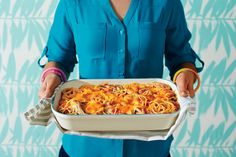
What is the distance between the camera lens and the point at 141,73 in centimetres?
97

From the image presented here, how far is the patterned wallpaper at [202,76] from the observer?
1569mm

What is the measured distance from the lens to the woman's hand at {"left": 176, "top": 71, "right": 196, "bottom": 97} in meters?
A: 0.88

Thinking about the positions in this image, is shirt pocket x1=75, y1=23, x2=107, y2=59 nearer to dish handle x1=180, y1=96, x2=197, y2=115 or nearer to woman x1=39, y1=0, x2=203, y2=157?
woman x1=39, y1=0, x2=203, y2=157

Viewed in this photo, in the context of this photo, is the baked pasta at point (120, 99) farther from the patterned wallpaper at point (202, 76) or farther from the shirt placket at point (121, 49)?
the patterned wallpaper at point (202, 76)

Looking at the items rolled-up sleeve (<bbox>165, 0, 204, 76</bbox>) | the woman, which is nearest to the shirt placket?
the woman

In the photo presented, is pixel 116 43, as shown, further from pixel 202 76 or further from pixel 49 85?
pixel 202 76

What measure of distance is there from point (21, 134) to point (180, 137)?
2.24 feet

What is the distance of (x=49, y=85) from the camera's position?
2.98 ft

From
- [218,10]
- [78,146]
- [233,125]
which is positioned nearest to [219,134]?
[233,125]

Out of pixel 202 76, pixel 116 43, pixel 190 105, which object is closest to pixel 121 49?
pixel 116 43

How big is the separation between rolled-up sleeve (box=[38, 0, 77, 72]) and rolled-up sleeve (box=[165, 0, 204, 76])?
0.79 ft

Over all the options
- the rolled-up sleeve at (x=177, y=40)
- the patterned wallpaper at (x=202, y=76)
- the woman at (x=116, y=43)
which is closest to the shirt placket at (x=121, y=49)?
the woman at (x=116, y=43)

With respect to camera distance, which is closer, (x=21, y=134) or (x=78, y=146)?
(x=78, y=146)

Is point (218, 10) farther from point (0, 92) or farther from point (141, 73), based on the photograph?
point (0, 92)
